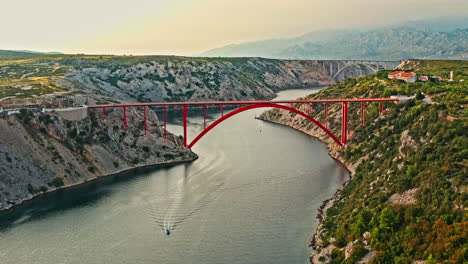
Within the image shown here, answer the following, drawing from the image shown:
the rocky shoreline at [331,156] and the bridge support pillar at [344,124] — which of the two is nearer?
the rocky shoreline at [331,156]

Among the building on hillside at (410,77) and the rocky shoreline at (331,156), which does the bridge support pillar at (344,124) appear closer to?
the rocky shoreline at (331,156)

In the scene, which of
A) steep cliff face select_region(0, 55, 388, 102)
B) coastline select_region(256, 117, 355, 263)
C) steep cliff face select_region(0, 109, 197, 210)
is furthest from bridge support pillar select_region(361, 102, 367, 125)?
steep cliff face select_region(0, 55, 388, 102)

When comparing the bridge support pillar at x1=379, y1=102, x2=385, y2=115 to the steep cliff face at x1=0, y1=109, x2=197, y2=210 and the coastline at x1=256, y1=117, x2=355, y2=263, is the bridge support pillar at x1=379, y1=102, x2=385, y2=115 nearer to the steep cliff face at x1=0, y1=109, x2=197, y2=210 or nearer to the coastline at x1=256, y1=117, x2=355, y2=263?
the coastline at x1=256, y1=117, x2=355, y2=263

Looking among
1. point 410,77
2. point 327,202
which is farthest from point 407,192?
point 410,77

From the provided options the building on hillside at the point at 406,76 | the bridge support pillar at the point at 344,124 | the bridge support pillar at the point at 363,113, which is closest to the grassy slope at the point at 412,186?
the bridge support pillar at the point at 363,113

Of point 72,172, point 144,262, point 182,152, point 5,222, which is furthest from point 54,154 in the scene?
point 144,262

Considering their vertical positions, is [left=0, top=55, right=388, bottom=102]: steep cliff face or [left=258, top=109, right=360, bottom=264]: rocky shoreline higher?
[left=0, top=55, right=388, bottom=102]: steep cliff face

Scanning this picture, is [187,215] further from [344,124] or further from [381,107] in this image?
[381,107]
